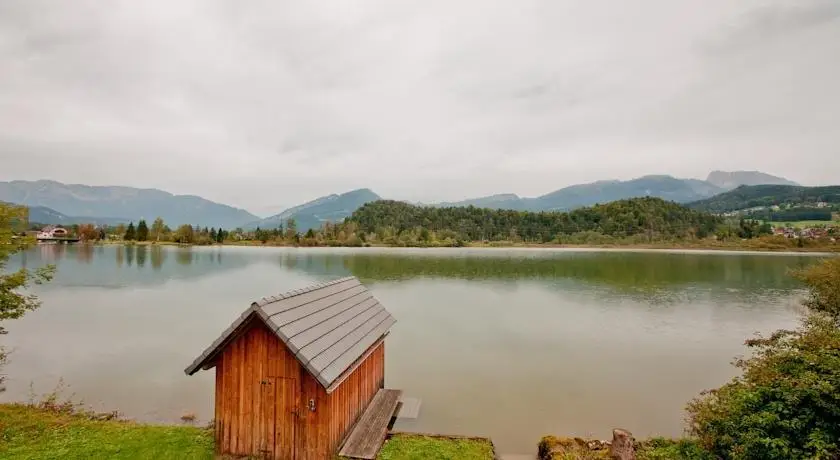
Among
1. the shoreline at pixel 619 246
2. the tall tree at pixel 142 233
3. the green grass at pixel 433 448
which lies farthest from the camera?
the tall tree at pixel 142 233

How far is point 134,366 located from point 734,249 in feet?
527

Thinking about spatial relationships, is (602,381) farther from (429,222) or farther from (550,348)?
(429,222)

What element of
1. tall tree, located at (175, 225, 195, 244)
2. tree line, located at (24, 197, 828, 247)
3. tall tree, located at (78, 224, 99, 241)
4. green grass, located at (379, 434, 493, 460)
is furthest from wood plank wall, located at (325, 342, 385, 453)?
tall tree, located at (78, 224, 99, 241)

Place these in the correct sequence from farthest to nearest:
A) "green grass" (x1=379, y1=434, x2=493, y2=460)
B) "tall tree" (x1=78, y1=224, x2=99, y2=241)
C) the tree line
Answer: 1. the tree line
2. "tall tree" (x1=78, y1=224, x2=99, y2=241)
3. "green grass" (x1=379, y1=434, x2=493, y2=460)

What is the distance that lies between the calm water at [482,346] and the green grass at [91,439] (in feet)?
9.00

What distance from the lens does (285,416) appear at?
9195 mm

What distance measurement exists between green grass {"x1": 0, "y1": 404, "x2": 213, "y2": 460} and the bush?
34.4 ft

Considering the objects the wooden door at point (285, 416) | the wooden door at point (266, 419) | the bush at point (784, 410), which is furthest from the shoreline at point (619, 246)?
the bush at point (784, 410)

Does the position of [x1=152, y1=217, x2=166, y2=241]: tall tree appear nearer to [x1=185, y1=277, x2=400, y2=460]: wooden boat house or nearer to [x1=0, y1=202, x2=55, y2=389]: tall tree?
[x1=0, y1=202, x2=55, y2=389]: tall tree

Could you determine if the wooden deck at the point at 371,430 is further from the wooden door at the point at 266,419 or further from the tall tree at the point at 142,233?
the tall tree at the point at 142,233

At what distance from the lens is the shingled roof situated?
28.0ft

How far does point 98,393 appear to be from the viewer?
16297 millimetres

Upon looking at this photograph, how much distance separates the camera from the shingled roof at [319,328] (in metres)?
8.53

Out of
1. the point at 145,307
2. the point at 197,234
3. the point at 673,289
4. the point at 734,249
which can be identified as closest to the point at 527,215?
the point at 734,249
